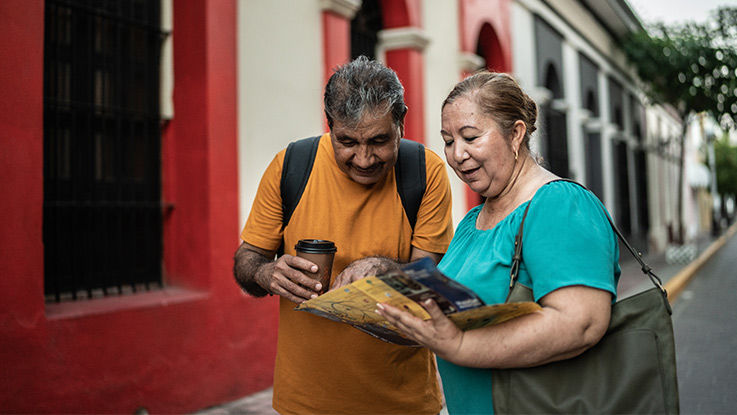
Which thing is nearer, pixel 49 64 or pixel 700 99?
pixel 49 64

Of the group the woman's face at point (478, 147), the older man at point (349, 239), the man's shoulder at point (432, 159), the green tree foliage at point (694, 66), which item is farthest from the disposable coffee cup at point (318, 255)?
the green tree foliage at point (694, 66)

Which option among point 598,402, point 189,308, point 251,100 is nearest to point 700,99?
point 251,100

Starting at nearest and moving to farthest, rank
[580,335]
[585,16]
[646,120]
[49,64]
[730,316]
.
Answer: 1. [580,335]
2. [49,64]
3. [730,316]
4. [585,16]
5. [646,120]

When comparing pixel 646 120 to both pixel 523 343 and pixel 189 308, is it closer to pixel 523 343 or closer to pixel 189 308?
pixel 189 308

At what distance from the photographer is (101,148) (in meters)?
4.01

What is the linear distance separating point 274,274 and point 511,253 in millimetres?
766

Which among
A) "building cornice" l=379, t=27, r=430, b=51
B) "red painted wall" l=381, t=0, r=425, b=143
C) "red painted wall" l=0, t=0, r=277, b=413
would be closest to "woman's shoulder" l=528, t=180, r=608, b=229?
"red painted wall" l=0, t=0, r=277, b=413

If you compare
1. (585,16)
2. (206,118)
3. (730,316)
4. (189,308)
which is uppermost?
(585,16)

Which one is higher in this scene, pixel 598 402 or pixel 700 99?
pixel 700 99

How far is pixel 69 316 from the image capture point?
345 cm

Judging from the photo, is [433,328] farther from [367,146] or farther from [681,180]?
[681,180]

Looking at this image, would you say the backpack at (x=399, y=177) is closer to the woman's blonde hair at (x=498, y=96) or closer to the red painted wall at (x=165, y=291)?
the woman's blonde hair at (x=498, y=96)

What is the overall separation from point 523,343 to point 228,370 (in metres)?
3.34

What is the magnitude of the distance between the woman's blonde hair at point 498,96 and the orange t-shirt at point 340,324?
1.92 feet
